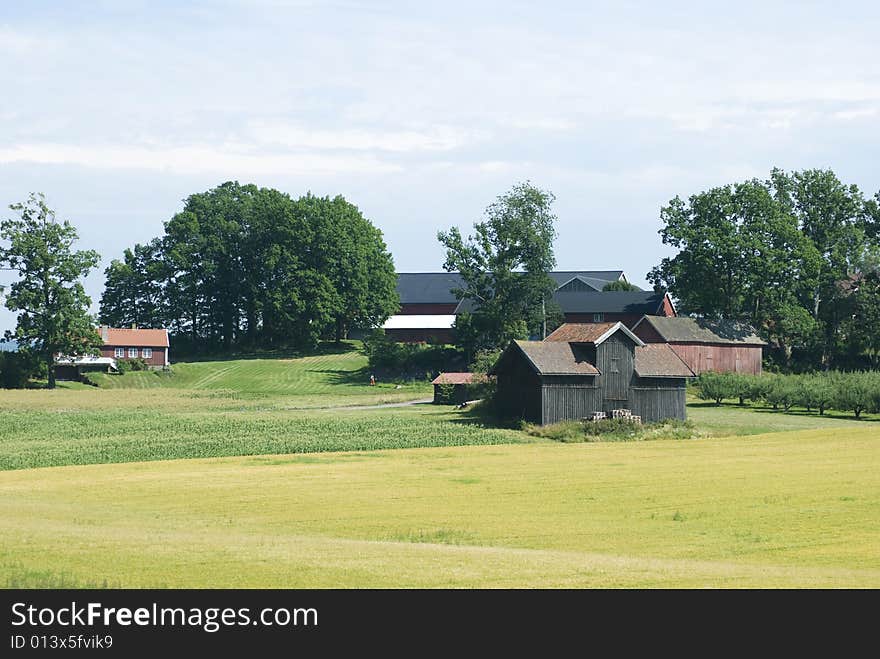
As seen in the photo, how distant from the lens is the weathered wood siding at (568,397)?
73.7m

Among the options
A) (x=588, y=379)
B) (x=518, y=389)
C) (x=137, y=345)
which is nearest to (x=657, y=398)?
(x=588, y=379)

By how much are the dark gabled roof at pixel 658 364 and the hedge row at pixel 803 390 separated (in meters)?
16.0

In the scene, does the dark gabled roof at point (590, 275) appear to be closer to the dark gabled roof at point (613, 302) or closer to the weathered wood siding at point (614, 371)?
the dark gabled roof at point (613, 302)

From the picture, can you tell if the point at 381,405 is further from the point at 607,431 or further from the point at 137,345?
the point at 137,345

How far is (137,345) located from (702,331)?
210 feet

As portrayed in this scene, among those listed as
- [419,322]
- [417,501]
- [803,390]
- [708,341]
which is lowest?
[417,501]

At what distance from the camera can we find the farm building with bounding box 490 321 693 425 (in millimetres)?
74250

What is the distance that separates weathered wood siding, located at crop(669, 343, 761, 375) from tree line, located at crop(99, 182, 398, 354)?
149 ft

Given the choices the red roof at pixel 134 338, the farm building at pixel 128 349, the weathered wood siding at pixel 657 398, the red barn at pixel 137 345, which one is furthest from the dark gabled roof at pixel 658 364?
the red roof at pixel 134 338

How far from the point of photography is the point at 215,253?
486 feet

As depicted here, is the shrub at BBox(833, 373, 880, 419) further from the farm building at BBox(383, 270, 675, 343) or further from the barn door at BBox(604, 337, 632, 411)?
the farm building at BBox(383, 270, 675, 343)

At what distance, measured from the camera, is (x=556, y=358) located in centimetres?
7562

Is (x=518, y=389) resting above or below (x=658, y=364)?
below

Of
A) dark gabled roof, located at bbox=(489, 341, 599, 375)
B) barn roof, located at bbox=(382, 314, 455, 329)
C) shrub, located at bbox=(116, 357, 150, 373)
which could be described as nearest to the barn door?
dark gabled roof, located at bbox=(489, 341, 599, 375)
